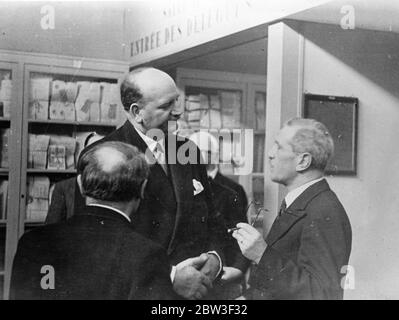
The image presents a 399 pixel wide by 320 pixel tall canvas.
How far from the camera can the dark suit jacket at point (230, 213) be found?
7.91ft

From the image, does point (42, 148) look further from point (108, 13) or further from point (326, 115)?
point (326, 115)

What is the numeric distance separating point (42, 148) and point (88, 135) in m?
0.27

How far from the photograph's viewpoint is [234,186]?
2.43 meters

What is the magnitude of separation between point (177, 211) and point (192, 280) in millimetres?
314

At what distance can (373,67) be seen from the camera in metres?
2.55

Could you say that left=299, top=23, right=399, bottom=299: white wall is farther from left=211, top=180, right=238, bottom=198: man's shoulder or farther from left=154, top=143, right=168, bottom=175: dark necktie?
left=154, top=143, right=168, bottom=175: dark necktie

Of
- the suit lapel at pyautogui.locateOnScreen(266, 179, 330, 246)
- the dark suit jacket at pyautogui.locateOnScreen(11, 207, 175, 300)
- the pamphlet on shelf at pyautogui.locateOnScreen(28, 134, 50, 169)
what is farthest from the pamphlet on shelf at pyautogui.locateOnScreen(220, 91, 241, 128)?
the pamphlet on shelf at pyautogui.locateOnScreen(28, 134, 50, 169)

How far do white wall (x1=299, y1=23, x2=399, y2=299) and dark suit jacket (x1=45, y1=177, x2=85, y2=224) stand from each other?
3.68 feet

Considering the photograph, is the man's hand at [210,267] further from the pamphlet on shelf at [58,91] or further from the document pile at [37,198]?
the pamphlet on shelf at [58,91]

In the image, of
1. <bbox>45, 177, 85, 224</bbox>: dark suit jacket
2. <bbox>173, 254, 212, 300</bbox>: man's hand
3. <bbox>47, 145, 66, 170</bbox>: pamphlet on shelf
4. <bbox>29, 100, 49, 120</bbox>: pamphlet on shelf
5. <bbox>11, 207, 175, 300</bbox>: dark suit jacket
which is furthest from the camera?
<bbox>29, 100, 49, 120</bbox>: pamphlet on shelf

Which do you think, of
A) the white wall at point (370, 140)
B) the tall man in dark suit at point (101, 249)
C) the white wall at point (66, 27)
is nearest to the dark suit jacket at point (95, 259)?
the tall man in dark suit at point (101, 249)

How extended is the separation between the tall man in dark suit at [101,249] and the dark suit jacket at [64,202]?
7cm

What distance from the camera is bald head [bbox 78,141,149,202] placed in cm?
212
